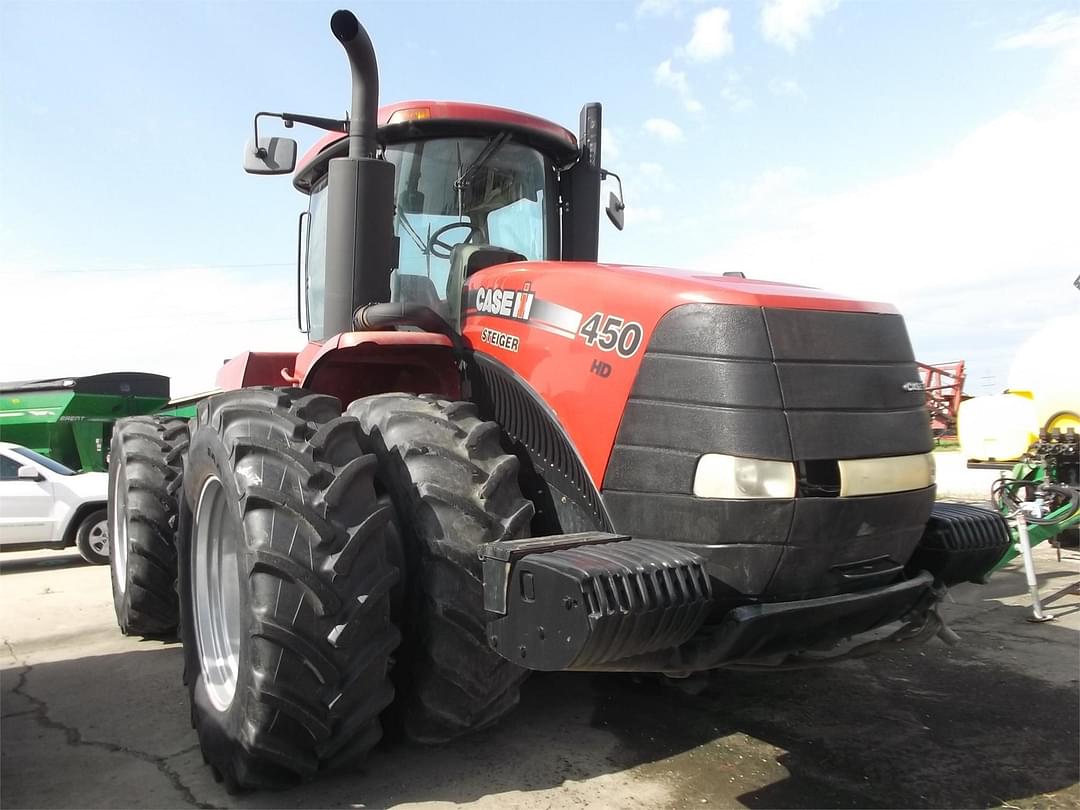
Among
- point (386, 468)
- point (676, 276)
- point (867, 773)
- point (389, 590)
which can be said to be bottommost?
point (867, 773)

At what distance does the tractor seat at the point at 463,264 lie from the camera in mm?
3447

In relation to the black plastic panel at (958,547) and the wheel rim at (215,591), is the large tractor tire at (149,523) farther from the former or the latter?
the black plastic panel at (958,547)

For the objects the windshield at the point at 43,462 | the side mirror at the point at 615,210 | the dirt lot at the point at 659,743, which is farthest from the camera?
the windshield at the point at 43,462

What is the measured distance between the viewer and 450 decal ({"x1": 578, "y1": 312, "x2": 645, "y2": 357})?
2.51m

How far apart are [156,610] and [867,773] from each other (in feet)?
12.1

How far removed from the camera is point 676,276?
2730 millimetres

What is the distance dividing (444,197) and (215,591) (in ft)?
6.23

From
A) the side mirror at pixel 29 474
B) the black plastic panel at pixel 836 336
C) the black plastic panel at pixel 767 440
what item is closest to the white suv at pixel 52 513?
the side mirror at pixel 29 474

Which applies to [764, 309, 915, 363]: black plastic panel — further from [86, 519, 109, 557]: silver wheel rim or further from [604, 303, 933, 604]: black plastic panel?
[86, 519, 109, 557]: silver wheel rim

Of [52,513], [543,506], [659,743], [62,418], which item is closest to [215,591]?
[543,506]

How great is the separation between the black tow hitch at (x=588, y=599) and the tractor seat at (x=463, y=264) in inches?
54.6

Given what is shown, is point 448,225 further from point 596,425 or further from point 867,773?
point 867,773

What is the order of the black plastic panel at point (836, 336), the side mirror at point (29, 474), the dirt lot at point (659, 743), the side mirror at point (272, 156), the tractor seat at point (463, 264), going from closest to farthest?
1. the black plastic panel at point (836, 336)
2. the dirt lot at point (659, 743)
3. the tractor seat at point (463, 264)
4. the side mirror at point (272, 156)
5. the side mirror at point (29, 474)

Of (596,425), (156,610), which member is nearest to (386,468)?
(596,425)
